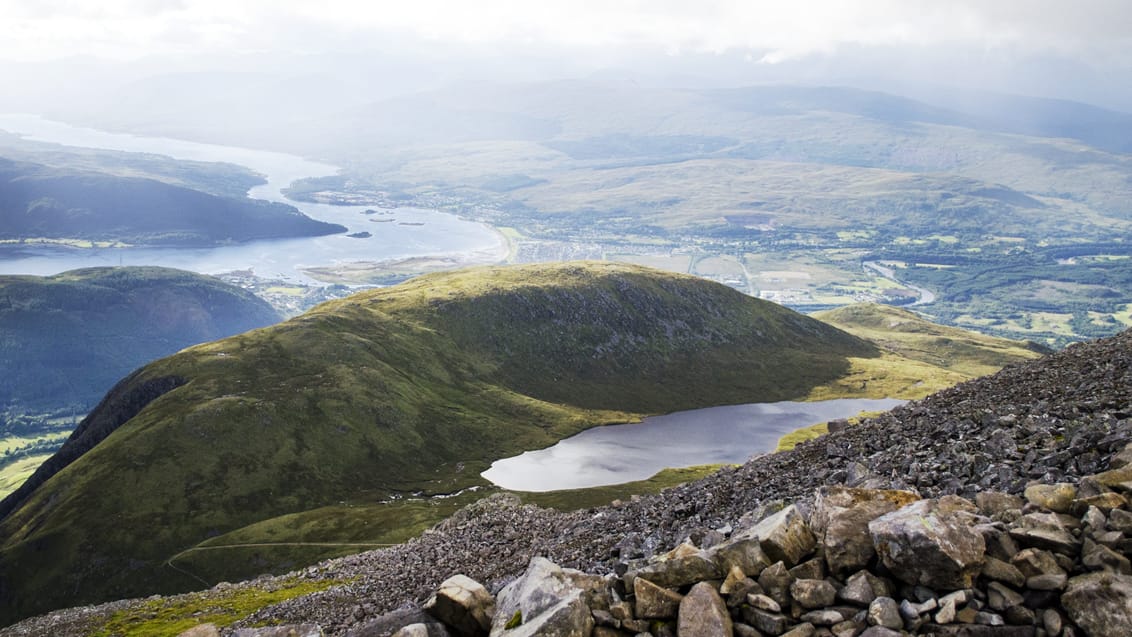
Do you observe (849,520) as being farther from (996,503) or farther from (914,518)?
(996,503)

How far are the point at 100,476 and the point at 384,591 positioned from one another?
130 m

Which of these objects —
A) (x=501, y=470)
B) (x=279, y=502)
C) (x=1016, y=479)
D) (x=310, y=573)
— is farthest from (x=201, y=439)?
(x=1016, y=479)

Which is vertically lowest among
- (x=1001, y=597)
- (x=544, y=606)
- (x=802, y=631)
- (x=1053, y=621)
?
(x=544, y=606)

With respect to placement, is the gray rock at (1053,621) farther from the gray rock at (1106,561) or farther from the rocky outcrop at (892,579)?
the gray rock at (1106,561)

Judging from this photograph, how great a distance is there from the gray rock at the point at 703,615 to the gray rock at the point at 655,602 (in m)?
0.37

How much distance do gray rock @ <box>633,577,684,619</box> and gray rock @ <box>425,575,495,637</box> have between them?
714 cm

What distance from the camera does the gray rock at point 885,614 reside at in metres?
18.3

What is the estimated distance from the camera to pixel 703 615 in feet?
66.1

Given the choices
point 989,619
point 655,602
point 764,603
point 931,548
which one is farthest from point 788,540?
point 989,619

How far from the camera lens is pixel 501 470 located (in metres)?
188

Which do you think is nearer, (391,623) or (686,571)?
(686,571)

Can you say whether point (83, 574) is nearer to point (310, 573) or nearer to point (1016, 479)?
point (310, 573)

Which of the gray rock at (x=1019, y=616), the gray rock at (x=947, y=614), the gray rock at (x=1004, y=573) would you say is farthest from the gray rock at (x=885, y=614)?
the gray rock at (x=1004, y=573)

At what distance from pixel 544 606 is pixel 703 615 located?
574cm
